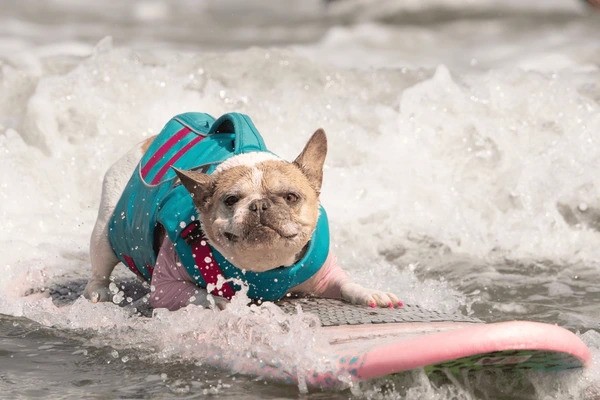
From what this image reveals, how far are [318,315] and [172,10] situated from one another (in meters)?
13.0

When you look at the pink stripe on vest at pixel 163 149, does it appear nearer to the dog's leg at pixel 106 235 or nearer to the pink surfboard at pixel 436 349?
the dog's leg at pixel 106 235

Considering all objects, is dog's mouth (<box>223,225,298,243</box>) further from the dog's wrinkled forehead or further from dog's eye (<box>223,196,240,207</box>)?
the dog's wrinkled forehead

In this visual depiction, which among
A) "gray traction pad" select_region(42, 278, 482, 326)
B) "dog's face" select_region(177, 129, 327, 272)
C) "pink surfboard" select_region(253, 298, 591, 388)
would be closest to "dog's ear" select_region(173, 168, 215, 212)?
"dog's face" select_region(177, 129, 327, 272)

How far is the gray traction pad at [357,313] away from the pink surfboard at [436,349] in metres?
0.03

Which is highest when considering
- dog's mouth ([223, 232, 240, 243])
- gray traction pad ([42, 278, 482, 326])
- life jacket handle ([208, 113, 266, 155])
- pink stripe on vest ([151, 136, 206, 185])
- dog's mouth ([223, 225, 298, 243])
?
life jacket handle ([208, 113, 266, 155])

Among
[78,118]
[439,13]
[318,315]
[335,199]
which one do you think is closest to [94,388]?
[318,315]

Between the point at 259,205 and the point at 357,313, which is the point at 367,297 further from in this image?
the point at 259,205

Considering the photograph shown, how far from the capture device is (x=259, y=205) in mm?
5062

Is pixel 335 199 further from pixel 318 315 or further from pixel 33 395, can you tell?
pixel 33 395

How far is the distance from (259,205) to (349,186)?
4083 mm

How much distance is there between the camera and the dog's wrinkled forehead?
543cm

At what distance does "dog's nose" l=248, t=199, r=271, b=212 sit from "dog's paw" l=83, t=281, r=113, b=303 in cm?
148

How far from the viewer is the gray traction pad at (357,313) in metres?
5.28

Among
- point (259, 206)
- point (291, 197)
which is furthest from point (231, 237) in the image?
point (291, 197)
